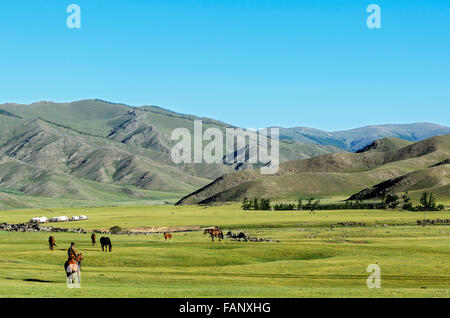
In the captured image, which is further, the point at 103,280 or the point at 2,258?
the point at 2,258

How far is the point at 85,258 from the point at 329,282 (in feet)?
86.5

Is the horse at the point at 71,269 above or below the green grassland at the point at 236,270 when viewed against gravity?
above

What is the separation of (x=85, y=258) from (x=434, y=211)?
12782 centimetres

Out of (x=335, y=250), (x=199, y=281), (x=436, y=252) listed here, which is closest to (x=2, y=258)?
(x=199, y=281)

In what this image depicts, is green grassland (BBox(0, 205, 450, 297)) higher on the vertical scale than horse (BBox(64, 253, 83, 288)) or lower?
lower

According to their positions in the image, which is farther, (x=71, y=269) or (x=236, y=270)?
(x=236, y=270)

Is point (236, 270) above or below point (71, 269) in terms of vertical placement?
below

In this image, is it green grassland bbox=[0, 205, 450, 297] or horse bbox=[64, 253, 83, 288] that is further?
horse bbox=[64, 253, 83, 288]

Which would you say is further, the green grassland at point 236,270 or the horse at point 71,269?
the horse at point 71,269

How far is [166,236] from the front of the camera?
85000 mm
